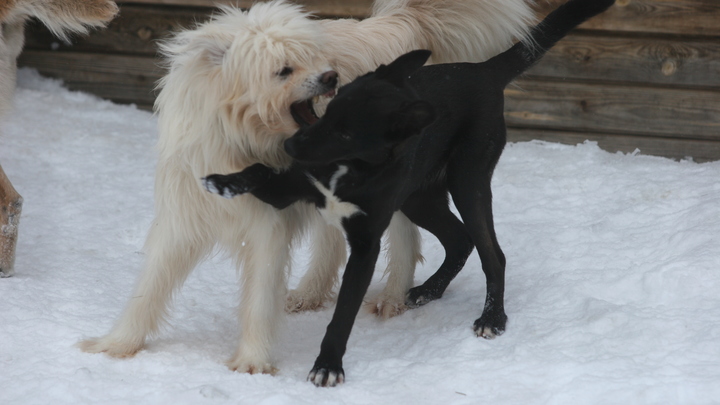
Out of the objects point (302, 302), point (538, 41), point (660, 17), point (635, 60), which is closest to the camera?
point (538, 41)

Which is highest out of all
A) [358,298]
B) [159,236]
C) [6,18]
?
[6,18]

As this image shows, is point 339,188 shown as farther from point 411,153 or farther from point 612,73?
point 612,73

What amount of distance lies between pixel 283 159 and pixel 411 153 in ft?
1.78

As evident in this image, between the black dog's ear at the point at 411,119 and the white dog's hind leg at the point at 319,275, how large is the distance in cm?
123

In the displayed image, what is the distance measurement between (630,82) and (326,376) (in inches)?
159

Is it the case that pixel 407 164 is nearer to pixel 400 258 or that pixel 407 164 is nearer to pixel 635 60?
pixel 400 258

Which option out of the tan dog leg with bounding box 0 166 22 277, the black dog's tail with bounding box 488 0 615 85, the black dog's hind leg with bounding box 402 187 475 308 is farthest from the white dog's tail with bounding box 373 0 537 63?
the tan dog leg with bounding box 0 166 22 277

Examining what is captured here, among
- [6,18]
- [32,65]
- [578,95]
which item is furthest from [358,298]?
[32,65]

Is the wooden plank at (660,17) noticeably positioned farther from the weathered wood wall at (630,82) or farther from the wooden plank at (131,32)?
the wooden plank at (131,32)

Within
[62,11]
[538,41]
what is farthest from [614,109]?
[62,11]

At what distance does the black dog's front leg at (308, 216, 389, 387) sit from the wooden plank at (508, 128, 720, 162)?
11.0ft

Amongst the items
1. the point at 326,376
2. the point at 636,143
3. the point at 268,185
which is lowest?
the point at 636,143

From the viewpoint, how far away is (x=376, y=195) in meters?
3.03

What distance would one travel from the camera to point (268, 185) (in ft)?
10.2
